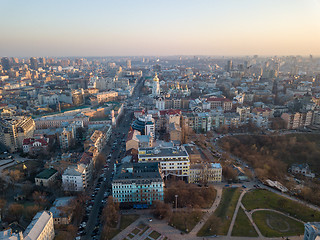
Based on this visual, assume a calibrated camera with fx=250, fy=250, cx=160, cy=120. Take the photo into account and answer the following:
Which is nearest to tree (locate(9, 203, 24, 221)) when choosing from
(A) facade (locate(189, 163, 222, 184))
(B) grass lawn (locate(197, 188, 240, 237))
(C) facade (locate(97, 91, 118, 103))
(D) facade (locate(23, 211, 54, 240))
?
(D) facade (locate(23, 211, 54, 240))

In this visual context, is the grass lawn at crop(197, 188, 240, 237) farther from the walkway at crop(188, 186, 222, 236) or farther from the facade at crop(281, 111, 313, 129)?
the facade at crop(281, 111, 313, 129)

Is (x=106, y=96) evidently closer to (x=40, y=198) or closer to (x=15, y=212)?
(x=40, y=198)

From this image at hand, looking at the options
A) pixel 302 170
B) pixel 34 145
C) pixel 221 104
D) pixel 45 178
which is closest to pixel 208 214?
pixel 302 170

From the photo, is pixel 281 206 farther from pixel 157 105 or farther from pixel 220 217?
pixel 157 105

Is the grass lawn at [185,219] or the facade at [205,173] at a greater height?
the facade at [205,173]

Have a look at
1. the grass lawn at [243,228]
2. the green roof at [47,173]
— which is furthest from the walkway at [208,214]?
the green roof at [47,173]

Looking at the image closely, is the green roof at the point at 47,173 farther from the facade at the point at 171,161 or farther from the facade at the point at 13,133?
the facade at the point at 13,133

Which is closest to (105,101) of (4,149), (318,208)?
(4,149)
